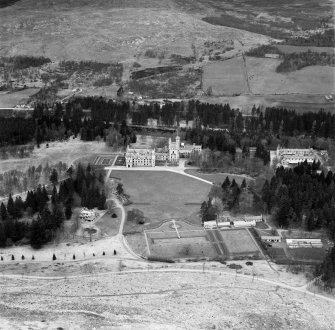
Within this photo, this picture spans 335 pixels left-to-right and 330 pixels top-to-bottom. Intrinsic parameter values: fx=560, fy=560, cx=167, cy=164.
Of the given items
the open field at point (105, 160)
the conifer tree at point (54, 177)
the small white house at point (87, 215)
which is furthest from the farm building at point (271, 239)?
the open field at point (105, 160)

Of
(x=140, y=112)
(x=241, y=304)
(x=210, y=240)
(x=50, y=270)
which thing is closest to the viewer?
(x=241, y=304)

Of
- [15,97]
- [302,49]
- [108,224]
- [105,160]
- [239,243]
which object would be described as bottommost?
[239,243]

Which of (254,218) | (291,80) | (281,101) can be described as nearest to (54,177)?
(254,218)

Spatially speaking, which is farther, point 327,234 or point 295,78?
point 295,78

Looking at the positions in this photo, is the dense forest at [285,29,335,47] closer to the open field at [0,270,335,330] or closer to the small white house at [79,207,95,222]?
the small white house at [79,207,95,222]

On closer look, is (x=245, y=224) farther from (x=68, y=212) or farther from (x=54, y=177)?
(x=54, y=177)

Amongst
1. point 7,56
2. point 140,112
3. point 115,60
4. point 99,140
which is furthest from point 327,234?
point 7,56

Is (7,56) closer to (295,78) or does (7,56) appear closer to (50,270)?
(295,78)
